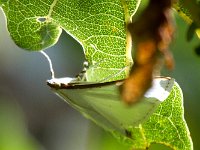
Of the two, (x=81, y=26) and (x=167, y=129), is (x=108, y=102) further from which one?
(x=167, y=129)

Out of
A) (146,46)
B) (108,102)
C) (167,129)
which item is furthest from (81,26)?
(146,46)

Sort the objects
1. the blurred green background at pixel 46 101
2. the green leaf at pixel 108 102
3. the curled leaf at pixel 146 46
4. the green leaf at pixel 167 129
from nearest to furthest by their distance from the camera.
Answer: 1. the curled leaf at pixel 146 46
2. the green leaf at pixel 108 102
3. the green leaf at pixel 167 129
4. the blurred green background at pixel 46 101

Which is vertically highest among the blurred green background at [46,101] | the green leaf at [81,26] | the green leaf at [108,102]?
the green leaf at [81,26]

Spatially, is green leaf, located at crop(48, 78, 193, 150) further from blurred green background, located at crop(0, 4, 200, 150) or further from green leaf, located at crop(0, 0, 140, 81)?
blurred green background, located at crop(0, 4, 200, 150)

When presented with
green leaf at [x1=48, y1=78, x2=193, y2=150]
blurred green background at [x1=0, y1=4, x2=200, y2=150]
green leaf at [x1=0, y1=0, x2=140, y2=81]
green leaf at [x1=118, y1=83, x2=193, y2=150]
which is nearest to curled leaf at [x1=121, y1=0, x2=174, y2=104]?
green leaf at [x1=48, y1=78, x2=193, y2=150]

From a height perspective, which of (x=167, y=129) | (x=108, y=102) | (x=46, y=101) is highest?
(x=108, y=102)

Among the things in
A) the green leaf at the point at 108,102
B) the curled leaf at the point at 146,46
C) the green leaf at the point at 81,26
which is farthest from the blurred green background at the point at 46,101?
the curled leaf at the point at 146,46

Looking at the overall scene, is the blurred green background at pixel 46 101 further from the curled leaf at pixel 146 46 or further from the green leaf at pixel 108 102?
the curled leaf at pixel 146 46

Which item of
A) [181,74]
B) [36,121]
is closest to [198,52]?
[181,74]

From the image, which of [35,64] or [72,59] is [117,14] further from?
[35,64]
